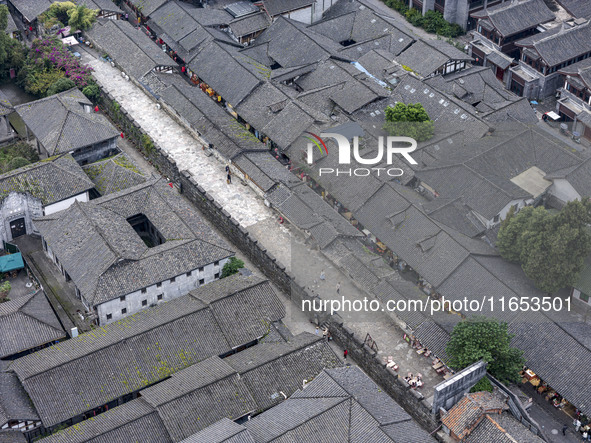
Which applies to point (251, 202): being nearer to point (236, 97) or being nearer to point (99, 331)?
point (236, 97)

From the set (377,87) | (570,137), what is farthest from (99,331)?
(570,137)

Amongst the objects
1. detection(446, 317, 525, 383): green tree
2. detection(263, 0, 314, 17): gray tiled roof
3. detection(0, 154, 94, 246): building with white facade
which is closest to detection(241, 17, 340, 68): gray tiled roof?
detection(263, 0, 314, 17): gray tiled roof

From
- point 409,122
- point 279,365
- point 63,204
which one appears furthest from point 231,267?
point 409,122

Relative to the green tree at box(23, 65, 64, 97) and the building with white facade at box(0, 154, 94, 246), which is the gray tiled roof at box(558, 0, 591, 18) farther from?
the building with white facade at box(0, 154, 94, 246)

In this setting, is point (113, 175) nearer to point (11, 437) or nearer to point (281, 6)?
point (11, 437)

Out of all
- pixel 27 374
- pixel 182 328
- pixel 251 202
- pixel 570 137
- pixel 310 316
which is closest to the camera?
pixel 27 374
